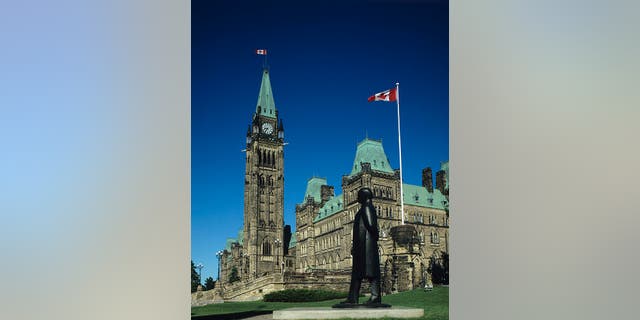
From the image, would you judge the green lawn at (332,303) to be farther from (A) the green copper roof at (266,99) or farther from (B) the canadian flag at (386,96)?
(B) the canadian flag at (386,96)

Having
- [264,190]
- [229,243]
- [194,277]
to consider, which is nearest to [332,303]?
[229,243]

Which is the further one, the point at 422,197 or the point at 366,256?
the point at 422,197

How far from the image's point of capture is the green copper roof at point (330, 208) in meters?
10.5

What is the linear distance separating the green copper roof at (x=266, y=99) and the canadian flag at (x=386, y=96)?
179 cm

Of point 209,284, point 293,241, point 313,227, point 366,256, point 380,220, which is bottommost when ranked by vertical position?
point 209,284

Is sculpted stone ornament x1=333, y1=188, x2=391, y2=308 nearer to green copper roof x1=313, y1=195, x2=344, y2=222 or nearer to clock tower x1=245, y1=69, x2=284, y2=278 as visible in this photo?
clock tower x1=245, y1=69, x2=284, y2=278

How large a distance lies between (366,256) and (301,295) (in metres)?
2.58

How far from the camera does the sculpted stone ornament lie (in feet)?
25.0

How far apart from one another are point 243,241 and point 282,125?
2284 millimetres

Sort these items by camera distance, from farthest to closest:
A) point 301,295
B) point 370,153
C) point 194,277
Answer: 1. point 370,153
2. point 301,295
3. point 194,277

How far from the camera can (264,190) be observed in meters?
10.4

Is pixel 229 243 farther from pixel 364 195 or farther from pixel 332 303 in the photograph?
pixel 364 195
